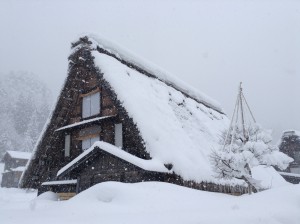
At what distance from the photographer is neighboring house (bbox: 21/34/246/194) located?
1008 centimetres

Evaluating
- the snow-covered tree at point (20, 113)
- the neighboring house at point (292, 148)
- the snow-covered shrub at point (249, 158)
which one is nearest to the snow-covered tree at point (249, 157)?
the snow-covered shrub at point (249, 158)

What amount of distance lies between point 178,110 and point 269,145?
15.0 feet

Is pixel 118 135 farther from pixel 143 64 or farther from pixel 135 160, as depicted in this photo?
pixel 143 64

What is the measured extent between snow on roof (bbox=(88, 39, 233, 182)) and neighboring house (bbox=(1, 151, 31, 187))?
121 feet

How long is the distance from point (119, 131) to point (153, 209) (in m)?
6.35

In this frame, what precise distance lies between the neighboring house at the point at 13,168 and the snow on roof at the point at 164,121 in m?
36.7

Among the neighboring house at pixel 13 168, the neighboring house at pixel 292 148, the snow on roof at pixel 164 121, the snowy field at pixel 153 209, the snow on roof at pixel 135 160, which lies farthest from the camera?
the neighboring house at pixel 13 168

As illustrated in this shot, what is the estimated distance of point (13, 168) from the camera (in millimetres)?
46656

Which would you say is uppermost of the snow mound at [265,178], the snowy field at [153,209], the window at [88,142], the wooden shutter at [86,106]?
the wooden shutter at [86,106]

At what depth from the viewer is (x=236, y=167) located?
10.5 m

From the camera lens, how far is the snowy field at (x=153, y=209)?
15.9ft

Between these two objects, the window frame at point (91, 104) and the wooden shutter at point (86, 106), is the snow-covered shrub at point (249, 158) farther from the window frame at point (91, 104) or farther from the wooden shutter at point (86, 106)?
the wooden shutter at point (86, 106)

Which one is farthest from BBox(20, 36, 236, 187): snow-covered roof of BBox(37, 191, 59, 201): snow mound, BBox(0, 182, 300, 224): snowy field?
BBox(0, 182, 300, 224): snowy field

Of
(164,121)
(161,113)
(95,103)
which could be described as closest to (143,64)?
(95,103)
